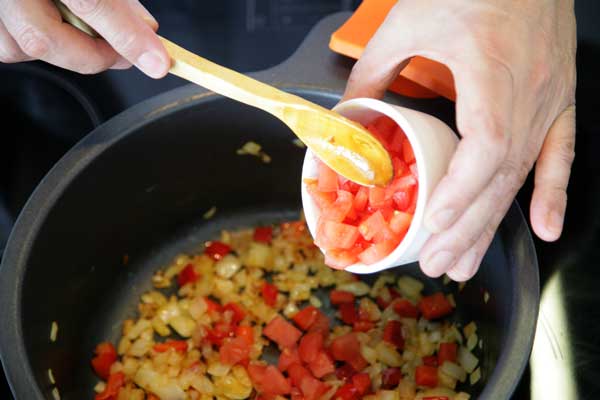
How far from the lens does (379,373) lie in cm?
135

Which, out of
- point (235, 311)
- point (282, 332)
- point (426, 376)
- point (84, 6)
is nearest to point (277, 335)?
point (282, 332)

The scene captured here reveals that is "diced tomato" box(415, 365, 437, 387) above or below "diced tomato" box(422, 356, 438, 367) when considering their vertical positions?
above

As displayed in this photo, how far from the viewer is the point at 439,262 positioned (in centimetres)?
99

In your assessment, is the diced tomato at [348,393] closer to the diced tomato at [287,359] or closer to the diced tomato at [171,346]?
the diced tomato at [287,359]

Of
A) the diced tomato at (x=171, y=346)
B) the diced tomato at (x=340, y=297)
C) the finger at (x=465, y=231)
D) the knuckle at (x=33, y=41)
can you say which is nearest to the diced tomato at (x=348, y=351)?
the diced tomato at (x=340, y=297)

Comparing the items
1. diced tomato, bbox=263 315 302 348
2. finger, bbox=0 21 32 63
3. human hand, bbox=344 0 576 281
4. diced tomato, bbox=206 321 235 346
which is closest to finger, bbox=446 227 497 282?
human hand, bbox=344 0 576 281

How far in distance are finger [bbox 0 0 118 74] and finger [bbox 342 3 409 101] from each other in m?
0.41

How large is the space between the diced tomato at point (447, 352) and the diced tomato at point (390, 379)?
0.30ft

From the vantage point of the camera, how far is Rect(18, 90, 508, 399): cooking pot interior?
47.8 inches

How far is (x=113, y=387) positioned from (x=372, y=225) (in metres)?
0.68

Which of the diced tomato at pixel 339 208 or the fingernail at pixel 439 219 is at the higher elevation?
the fingernail at pixel 439 219

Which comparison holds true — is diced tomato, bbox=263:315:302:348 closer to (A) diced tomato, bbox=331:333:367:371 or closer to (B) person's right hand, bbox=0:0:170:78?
(A) diced tomato, bbox=331:333:367:371

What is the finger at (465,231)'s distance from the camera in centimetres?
97

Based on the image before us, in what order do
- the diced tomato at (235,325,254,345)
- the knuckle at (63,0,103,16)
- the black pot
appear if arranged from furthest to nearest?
the diced tomato at (235,325,254,345)
the black pot
the knuckle at (63,0,103,16)
